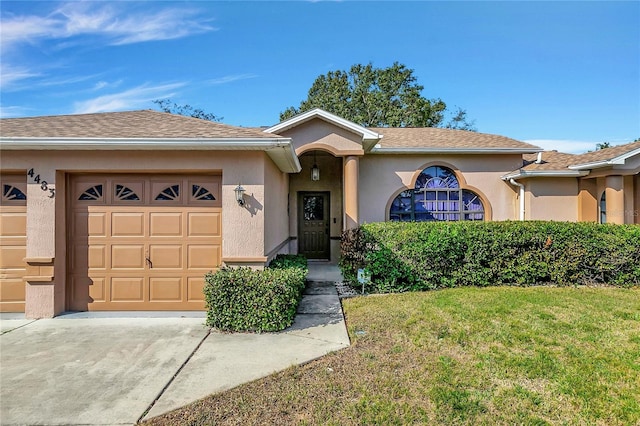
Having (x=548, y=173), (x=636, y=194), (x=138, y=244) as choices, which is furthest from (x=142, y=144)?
(x=636, y=194)

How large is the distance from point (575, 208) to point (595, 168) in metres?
1.52

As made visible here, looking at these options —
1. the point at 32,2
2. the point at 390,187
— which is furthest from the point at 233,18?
the point at 390,187

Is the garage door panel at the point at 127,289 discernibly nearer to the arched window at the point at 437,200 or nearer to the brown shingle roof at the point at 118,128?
the brown shingle roof at the point at 118,128

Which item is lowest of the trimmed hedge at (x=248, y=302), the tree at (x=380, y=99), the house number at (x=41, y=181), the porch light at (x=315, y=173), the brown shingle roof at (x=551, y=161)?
the trimmed hedge at (x=248, y=302)

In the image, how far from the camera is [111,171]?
249 inches

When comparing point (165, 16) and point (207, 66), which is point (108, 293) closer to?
point (165, 16)

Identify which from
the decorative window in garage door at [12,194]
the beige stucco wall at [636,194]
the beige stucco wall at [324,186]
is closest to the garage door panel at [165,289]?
the decorative window in garage door at [12,194]

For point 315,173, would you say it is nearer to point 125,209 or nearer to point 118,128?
point 118,128

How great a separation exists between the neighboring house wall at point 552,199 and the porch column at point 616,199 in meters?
1.18

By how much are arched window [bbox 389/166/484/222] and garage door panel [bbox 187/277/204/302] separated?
7.43 meters

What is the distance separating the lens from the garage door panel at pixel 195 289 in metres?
6.45

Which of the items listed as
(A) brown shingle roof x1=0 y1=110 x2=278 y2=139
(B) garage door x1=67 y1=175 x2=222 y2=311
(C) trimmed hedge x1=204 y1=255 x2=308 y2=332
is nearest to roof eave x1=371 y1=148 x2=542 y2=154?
(A) brown shingle roof x1=0 y1=110 x2=278 y2=139

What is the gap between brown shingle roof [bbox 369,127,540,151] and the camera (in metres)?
11.6

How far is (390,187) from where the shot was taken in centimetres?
1171
